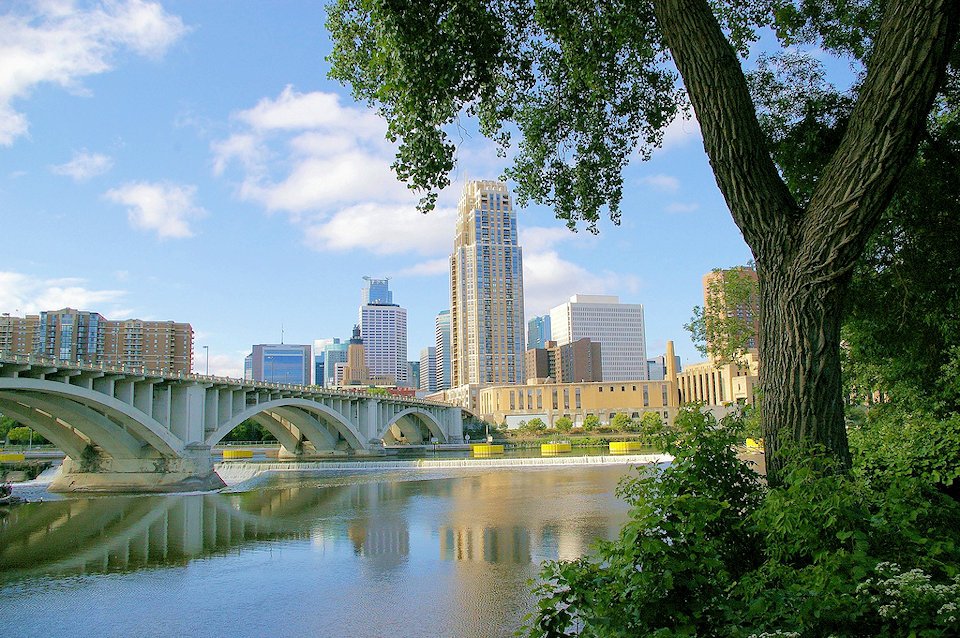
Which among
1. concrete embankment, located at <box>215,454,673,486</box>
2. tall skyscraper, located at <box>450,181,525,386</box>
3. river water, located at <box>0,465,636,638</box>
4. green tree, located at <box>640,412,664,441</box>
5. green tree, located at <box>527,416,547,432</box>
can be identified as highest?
tall skyscraper, located at <box>450,181,525,386</box>

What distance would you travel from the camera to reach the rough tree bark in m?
4.91

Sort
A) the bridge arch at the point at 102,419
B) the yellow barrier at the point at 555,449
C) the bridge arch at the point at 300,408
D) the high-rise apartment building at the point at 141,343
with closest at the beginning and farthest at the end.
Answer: the bridge arch at the point at 102,419 → the bridge arch at the point at 300,408 → the yellow barrier at the point at 555,449 → the high-rise apartment building at the point at 141,343

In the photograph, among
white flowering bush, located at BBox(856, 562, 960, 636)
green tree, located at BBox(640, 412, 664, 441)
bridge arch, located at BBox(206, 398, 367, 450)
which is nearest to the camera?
white flowering bush, located at BBox(856, 562, 960, 636)

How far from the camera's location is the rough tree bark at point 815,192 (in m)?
4.91

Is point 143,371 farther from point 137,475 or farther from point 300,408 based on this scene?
point 300,408

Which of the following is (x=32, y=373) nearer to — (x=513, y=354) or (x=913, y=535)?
(x=913, y=535)

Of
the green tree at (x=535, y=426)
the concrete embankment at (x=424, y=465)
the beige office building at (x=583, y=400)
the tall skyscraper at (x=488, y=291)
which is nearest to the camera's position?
the concrete embankment at (x=424, y=465)

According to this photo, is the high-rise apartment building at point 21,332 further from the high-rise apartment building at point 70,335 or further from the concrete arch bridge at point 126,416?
the concrete arch bridge at point 126,416

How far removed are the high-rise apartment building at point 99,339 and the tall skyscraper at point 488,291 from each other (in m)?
63.2

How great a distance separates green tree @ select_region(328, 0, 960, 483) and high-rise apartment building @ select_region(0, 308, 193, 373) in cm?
9802

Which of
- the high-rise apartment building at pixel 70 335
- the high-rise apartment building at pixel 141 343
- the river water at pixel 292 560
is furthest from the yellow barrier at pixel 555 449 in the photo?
the high-rise apartment building at pixel 70 335

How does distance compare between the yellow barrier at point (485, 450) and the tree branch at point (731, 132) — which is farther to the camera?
the yellow barrier at point (485, 450)

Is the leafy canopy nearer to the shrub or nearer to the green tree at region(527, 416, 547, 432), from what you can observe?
the shrub

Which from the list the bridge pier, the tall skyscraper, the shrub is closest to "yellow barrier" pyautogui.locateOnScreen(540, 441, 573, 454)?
the bridge pier
